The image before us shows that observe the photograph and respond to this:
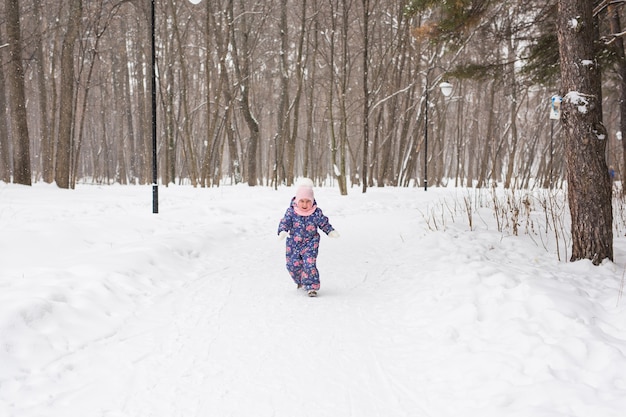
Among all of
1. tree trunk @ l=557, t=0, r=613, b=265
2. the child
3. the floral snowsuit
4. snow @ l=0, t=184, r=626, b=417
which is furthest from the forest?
the floral snowsuit

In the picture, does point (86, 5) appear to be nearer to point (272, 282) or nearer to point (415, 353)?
point (272, 282)

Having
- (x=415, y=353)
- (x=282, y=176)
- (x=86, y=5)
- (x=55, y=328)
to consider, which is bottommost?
(x=415, y=353)

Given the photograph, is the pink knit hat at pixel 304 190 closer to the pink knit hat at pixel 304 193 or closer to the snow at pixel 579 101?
the pink knit hat at pixel 304 193

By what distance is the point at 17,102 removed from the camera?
1223cm

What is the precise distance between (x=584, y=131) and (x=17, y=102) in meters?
14.4

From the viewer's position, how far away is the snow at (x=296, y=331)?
2.62 meters

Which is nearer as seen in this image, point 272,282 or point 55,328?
point 55,328

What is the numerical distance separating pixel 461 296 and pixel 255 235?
530cm

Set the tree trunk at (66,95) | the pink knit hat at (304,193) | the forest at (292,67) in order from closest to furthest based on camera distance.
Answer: the pink knit hat at (304,193), the forest at (292,67), the tree trunk at (66,95)

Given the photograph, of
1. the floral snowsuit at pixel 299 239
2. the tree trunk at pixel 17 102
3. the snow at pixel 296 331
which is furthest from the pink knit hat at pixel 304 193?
the tree trunk at pixel 17 102

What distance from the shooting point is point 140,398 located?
2.64m

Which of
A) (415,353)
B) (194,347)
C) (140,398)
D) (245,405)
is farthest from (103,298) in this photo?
(415,353)

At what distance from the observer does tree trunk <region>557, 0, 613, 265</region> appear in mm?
5371

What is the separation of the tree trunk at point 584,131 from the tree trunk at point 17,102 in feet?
45.2
